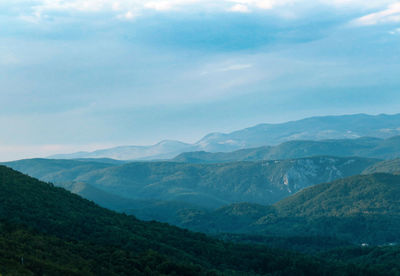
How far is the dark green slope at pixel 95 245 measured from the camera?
80562mm

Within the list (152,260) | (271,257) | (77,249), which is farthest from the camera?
(271,257)

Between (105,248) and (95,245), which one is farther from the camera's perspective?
(95,245)

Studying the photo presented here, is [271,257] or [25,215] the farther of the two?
[271,257]

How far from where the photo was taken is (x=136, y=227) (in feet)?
516

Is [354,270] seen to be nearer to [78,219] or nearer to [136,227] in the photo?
[136,227]

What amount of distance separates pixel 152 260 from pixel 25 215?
40.5m

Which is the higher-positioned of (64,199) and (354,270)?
(64,199)

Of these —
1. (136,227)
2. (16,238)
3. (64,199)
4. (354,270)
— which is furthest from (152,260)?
(354,270)

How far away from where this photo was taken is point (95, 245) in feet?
360

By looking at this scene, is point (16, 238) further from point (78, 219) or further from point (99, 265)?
point (78, 219)

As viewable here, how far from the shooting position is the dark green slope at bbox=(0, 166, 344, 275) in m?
80.6

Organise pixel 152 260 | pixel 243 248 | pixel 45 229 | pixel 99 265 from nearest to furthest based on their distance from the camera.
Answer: pixel 99 265 < pixel 152 260 < pixel 45 229 < pixel 243 248

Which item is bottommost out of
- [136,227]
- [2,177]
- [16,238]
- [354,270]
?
[354,270]

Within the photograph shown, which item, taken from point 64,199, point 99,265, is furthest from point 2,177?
point 99,265
